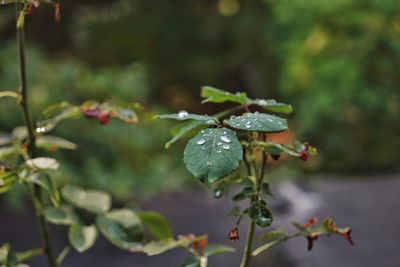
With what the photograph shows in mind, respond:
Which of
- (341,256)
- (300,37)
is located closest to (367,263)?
(341,256)

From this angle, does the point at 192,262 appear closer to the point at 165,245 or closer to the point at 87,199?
the point at 165,245

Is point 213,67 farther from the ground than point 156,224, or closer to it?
farther from the ground

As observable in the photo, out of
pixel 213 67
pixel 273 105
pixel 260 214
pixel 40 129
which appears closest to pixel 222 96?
pixel 273 105

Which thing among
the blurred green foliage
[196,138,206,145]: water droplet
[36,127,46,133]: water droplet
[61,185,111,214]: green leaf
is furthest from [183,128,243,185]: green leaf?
the blurred green foliage

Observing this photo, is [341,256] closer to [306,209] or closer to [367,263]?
[367,263]

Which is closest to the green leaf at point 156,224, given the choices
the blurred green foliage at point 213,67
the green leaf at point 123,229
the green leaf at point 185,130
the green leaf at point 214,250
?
the green leaf at point 123,229

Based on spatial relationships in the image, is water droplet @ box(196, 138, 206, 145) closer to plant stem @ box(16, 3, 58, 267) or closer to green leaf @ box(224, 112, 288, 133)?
green leaf @ box(224, 112, 288, 133)
